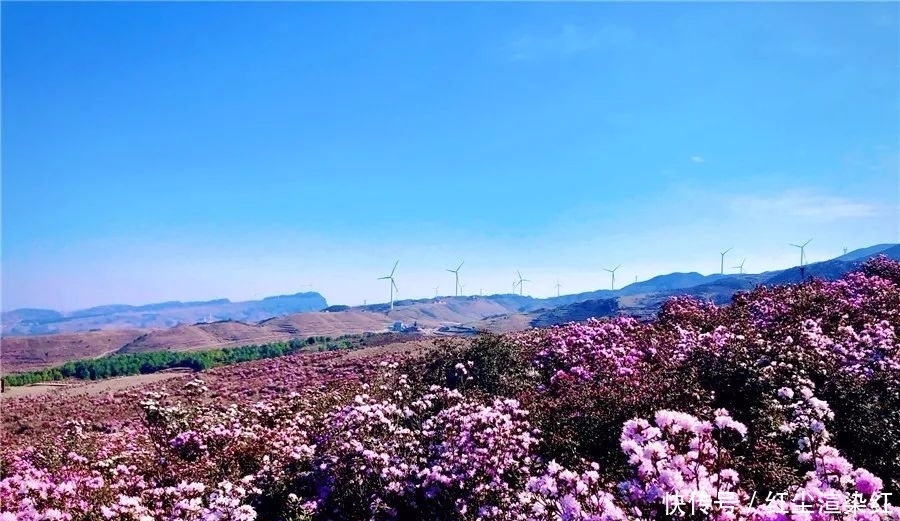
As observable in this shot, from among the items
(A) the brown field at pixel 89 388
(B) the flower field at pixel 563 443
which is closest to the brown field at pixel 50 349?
(A) the brown field at pixel 89 388

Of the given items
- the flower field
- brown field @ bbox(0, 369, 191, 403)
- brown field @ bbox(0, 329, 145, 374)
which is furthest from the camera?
brown field @ bbox(0, 329, 145, 374)

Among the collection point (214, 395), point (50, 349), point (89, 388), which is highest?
point (214, 395)

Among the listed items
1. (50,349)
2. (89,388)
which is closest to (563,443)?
(89,388)

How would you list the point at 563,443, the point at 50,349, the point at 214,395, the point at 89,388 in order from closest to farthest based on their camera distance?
the point at 563,443 < the point at 214,395 < the point at 89,388 < the point at 50,349

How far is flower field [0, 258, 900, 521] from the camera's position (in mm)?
5016

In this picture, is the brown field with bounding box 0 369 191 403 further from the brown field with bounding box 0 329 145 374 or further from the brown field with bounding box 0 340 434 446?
the brown field with bounding box 0 329 145 374

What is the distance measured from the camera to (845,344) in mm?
12031

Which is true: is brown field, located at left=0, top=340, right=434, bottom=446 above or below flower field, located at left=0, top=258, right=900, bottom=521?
below

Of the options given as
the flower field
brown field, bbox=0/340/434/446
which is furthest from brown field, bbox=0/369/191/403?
the flower field

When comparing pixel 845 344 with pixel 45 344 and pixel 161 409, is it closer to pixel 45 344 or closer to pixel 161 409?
pixel 161 409

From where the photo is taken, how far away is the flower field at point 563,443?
16.5ft

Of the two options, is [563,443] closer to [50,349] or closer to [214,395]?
[214,395]

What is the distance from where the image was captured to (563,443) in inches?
342

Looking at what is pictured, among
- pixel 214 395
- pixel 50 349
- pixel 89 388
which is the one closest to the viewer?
pixel 214 395
